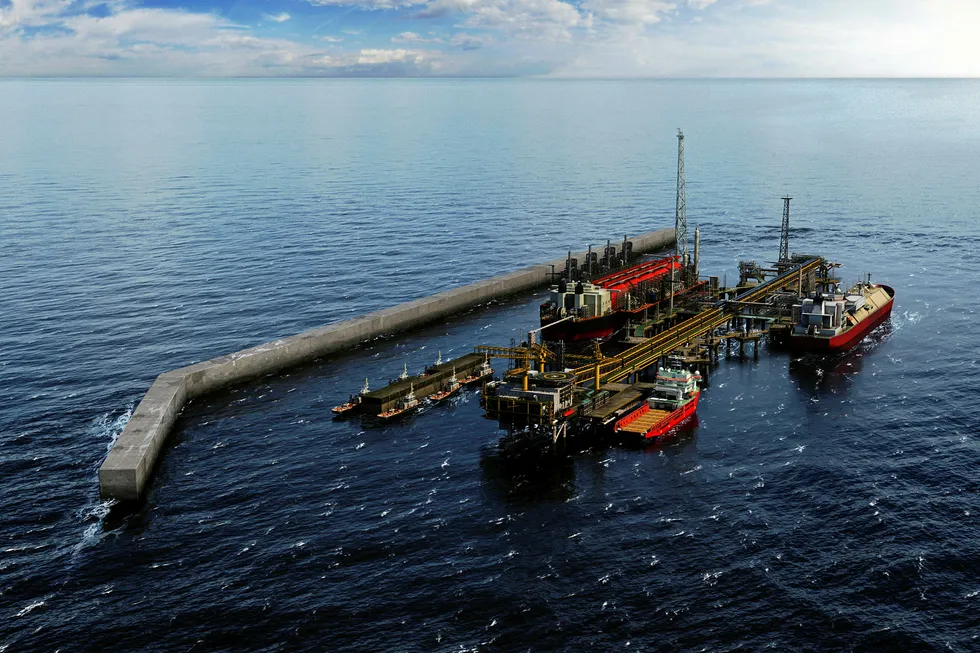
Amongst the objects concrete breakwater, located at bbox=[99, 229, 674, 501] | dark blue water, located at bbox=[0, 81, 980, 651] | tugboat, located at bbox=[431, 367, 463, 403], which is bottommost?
dark blue water, located at bbox=[0, 81, 980, 651]

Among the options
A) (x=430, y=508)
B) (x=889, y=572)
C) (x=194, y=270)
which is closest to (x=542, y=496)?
(x=430, y=508)

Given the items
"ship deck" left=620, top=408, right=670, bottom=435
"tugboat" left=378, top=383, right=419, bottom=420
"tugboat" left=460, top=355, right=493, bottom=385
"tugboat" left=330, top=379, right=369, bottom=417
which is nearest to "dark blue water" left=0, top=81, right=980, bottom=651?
"tugboat" left=330, top=379, right=369, bottom=417

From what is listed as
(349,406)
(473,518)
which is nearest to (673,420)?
(473,518)

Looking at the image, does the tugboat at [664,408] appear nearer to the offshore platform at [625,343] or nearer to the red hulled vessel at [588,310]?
the offshore platform at [625,343]

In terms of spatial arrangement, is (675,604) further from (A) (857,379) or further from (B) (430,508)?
(A) (857,379)

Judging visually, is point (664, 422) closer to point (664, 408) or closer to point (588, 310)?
point (664, 408)

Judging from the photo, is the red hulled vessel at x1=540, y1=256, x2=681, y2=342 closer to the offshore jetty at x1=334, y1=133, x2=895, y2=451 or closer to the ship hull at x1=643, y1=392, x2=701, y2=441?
the offshore jetty at x1=334, y1=133, x2=895, y2=451
